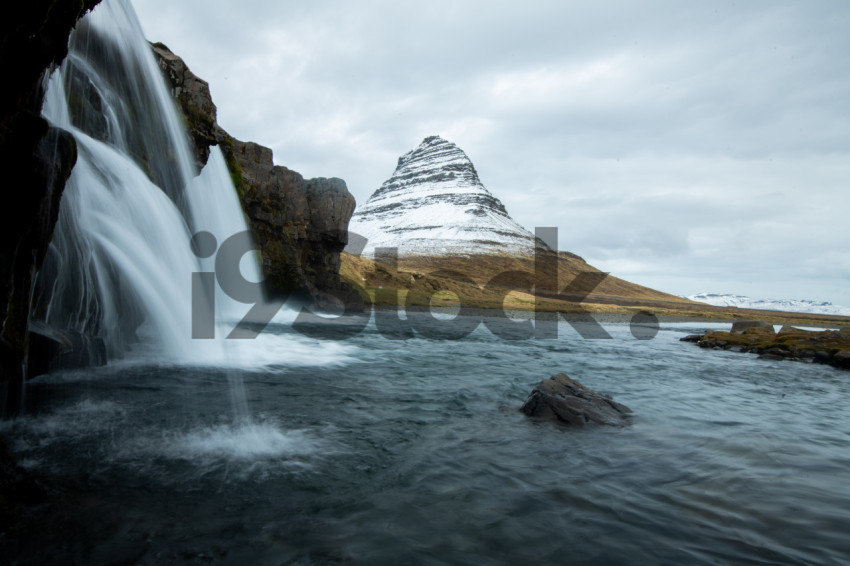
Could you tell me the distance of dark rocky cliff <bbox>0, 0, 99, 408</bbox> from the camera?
4793mm

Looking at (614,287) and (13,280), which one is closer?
(13,280)

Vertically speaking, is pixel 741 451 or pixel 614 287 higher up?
pixel 614 287

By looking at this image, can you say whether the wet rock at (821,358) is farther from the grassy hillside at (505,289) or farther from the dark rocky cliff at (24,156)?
the grassy hillside at (505,289)

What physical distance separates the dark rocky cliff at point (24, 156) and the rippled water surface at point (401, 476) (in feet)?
6.31

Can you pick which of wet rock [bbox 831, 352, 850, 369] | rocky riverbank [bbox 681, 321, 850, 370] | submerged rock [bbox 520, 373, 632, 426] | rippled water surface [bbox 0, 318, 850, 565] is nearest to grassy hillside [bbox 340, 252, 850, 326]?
rocky riverbank [bbox 681, 321, 850, 370]

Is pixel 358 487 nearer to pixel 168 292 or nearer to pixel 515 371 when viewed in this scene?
pixel 168 292

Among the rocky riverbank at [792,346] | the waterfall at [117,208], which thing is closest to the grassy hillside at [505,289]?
the rocky riverbank at [792,346]

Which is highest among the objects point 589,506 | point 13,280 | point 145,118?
point 145,118

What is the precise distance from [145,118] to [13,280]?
13.3 meters

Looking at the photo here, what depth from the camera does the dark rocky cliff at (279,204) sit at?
2177cm

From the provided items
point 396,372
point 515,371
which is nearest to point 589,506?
point 396,372

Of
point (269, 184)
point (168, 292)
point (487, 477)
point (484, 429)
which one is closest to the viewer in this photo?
point (487, 477)

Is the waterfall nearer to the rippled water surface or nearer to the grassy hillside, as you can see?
the rippled water surface

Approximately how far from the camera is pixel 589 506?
5.64 meters
